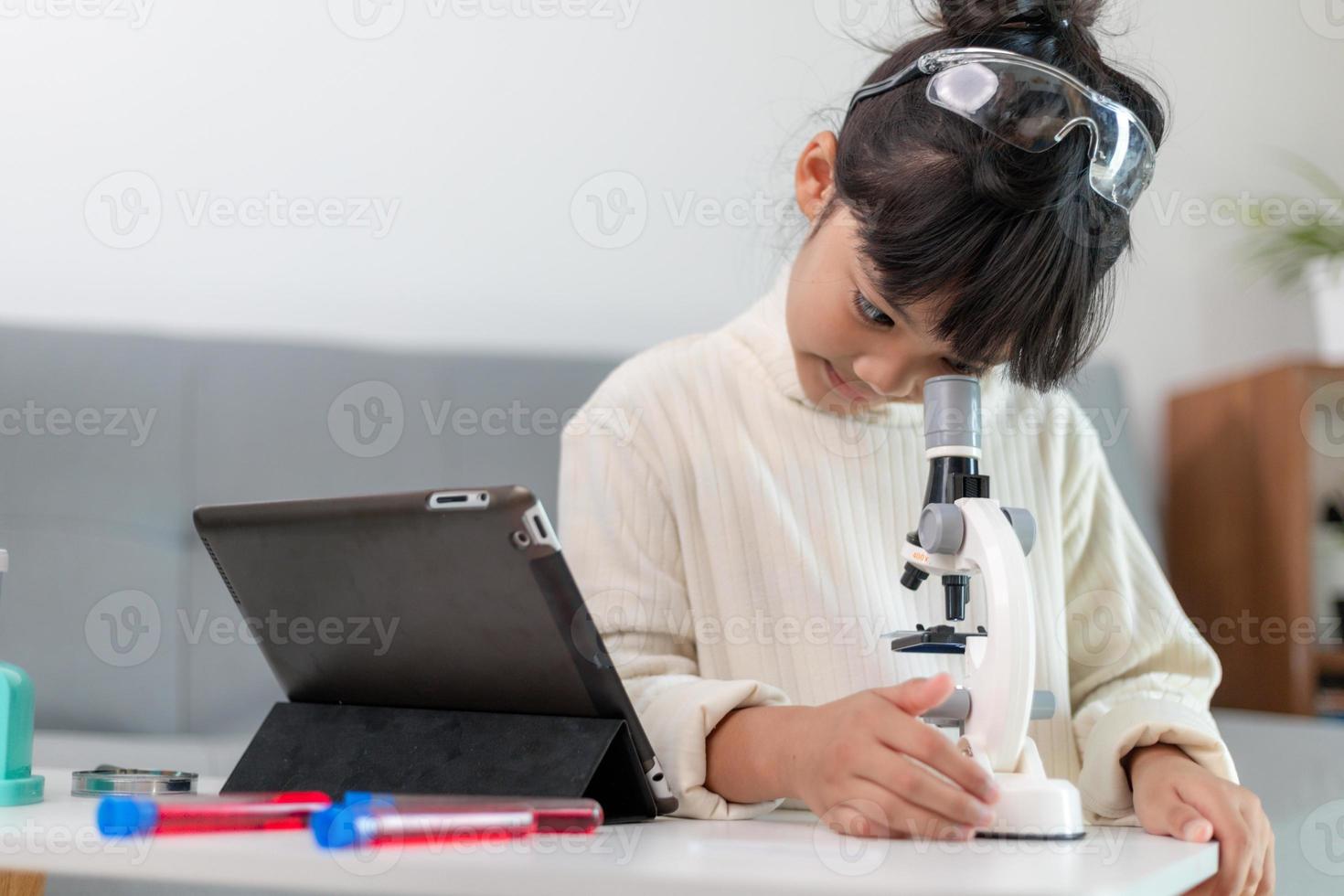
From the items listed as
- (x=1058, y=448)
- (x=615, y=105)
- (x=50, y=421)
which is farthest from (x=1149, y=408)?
(x=50, y=421)

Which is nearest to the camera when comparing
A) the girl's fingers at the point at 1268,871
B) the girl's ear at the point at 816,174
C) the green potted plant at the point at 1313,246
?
the girl's fingers at the point at 1268,871

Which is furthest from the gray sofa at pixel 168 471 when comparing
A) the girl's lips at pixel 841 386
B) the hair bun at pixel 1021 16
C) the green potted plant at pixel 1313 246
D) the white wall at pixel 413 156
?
the green potted plant at pixel 1313 246

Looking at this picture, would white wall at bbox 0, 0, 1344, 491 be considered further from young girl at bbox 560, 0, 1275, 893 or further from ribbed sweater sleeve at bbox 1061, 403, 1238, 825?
ribbed sweater sleeve at bbox 1061, 403, 1238, 825

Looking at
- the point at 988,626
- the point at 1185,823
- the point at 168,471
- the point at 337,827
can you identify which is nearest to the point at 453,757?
the point at 337,827

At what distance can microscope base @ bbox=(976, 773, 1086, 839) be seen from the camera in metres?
0.64

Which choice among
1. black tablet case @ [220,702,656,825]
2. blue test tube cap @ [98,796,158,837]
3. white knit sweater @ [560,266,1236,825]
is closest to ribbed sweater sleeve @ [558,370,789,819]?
white knit sweater @ [560,266,1236,825]

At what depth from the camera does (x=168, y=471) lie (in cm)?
175

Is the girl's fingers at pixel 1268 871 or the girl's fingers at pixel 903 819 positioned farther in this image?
the girl's fingers at pixel 1268 871

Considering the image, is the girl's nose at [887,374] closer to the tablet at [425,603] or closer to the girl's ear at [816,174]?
the girl's ear at [816,174]

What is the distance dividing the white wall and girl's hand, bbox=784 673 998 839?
139 centimetres

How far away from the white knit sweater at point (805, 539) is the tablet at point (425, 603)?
11.0 inches

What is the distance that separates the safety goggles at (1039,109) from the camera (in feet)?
2.58

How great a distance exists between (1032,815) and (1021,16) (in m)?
0.58

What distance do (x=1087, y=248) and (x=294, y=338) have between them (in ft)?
4.34
